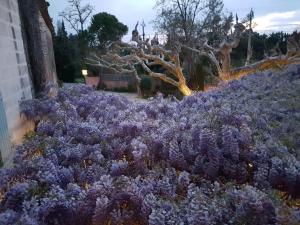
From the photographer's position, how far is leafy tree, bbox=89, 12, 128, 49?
36875 mm

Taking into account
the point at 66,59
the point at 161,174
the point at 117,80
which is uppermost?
the point at 161,174

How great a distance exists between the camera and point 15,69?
5121 mm

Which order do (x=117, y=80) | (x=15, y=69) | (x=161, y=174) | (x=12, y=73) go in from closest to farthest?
1. (x=161, y=174)
2. (x=12, y=73)
3. (x=15, y=69)
4. (x=117, y=80)

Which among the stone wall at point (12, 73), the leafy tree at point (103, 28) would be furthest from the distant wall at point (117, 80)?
the stone wall at point (12, 73)

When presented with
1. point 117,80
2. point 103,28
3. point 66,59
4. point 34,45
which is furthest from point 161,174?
point 103,28

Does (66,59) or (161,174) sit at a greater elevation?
(161,174)

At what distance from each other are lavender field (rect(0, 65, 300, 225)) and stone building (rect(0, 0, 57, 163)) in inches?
24.2

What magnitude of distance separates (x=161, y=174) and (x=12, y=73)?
333 centimetres

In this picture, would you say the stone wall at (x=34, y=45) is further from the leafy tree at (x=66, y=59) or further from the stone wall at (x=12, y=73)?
the leafy tree at (x=66, y=59)

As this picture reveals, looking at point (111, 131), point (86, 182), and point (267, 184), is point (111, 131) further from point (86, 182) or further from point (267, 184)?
point (267, 184)

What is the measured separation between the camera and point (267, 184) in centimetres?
203

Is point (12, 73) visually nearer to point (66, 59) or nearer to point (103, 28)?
point (66, 59)

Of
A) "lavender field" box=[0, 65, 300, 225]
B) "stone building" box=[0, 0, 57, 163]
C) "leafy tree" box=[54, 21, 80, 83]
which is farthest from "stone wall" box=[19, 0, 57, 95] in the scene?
"leafy tree" box=[54, 21, 80, 83]

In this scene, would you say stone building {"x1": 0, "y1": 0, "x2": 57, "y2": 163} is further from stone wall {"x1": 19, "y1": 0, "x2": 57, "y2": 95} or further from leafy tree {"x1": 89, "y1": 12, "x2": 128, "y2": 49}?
leafy tree {"x1": 89, "y1": 12, "x2": 128, "y2": 49}
